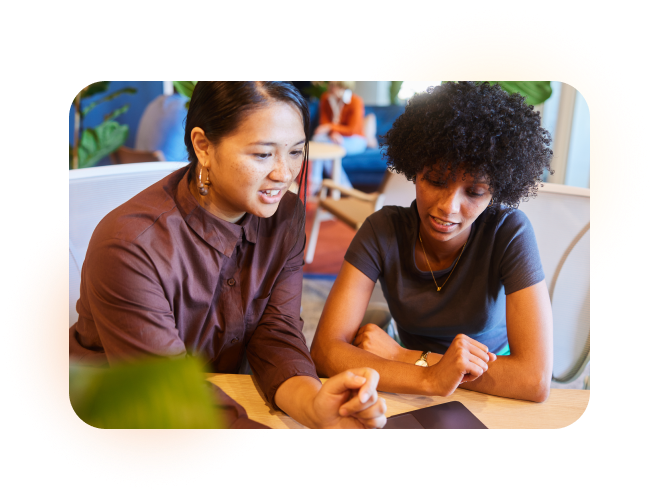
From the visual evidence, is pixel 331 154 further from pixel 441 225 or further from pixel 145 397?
pixel 145 397

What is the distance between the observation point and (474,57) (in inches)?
56.2

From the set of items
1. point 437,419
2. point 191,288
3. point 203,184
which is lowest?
point 437,419

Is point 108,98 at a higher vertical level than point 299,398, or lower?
higher

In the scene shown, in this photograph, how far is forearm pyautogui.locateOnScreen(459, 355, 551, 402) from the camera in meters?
1.37

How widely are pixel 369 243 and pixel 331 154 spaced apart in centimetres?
21

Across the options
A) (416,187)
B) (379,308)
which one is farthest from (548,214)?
(379,308)

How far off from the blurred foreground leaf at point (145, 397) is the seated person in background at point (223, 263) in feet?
0.12

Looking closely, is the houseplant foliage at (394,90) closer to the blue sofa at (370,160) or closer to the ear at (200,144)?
the blue sofa at (370,160)

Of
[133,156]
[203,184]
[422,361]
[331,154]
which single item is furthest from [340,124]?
[422,361]

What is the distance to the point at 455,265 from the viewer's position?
4.66 feet

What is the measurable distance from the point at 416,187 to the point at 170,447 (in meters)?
0.78

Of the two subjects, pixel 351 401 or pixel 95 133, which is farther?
pixel 95 133

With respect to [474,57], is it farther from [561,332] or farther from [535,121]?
[561,332]

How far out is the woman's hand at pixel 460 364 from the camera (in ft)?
4.35
